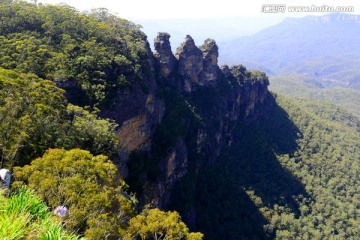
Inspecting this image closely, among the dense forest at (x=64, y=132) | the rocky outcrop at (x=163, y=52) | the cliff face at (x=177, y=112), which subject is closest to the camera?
the dense forest at (x=64, y=132)

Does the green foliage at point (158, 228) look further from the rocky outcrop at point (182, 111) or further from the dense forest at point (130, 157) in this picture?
the rocky outcrop at point (182, 111)

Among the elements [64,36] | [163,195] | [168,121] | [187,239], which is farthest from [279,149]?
[187,239]

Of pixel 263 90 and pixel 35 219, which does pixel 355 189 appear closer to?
pixel 263 90

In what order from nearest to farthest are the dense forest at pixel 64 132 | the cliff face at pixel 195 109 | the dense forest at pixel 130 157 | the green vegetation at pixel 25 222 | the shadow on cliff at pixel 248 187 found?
the green vegetation at pixel 25 222, the dense forest at pixel 64 132, the dense forest at pixel 130 157, the cliff face at pixel 195 109, the shadow on cliff at pixel 248 187

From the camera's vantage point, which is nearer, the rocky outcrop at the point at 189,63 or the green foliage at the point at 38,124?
the green foliage at the point at 38,124

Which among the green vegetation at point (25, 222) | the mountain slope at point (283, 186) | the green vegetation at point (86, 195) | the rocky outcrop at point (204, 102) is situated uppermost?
the green vegetation at point (25, 222)

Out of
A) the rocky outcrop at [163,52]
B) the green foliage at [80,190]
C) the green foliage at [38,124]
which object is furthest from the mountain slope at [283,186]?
the green foliage at [80,190]

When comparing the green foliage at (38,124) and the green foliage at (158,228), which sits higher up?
the green foliage at (38,124)
